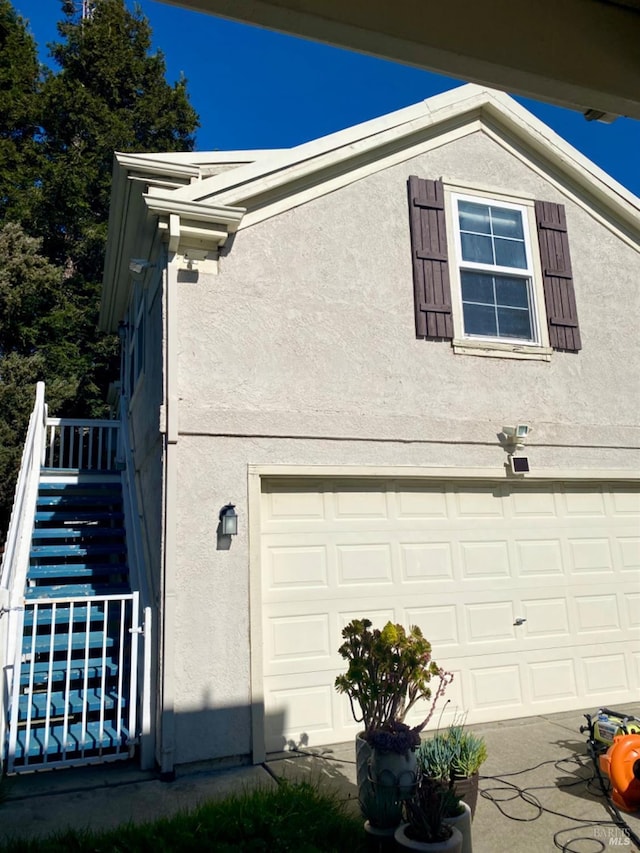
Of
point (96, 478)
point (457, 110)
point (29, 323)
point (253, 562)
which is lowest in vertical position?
point (253, 562)

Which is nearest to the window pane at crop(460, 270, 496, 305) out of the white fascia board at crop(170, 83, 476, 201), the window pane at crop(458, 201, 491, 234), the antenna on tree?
the window pane at crop(458, 201, 491, 234)

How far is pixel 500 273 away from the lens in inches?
280

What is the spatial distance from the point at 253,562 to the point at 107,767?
1916mm

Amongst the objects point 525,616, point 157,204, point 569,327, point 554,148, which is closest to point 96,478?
point 157,204

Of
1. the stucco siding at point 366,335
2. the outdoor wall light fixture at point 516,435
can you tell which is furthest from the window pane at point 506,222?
the outdoor wall light fixture at point 516,435

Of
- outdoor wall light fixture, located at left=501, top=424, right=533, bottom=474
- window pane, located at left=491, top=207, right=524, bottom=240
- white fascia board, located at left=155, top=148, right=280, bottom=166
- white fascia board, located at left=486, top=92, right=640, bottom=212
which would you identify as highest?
white fascia board, located at left=486, top=92, right=640, bottom=212

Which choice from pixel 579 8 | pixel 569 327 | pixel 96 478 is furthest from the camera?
pixel 96 478

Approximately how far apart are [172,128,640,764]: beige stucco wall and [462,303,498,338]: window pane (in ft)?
1.26

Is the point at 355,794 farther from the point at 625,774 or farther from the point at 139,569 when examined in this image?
the point at 139,569

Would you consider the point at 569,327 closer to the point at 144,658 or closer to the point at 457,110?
the point at 457,110

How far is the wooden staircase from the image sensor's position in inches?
195

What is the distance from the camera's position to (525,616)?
6332mm

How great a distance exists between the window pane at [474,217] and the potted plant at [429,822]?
18.5ft

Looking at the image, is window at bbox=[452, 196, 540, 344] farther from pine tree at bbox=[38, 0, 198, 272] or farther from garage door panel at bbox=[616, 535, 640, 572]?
pine tree at bbox=[38, 0, 198, 272]
